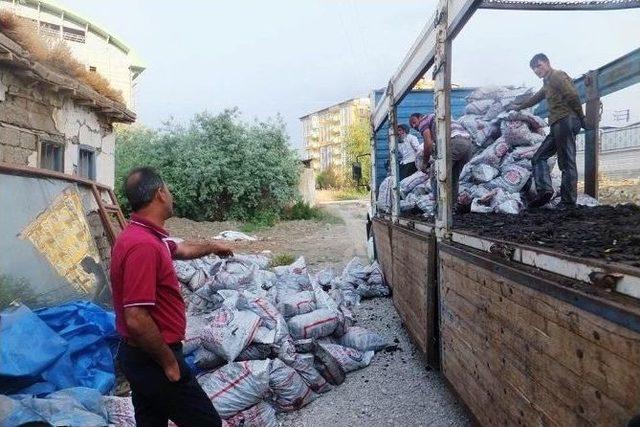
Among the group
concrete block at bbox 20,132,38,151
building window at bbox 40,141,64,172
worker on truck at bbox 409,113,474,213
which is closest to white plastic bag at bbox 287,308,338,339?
worker on truck at bbox 409,113,474,213

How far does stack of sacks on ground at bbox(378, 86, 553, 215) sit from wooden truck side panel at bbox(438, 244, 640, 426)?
2154 mm

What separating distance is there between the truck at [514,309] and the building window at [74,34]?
33.5 meters

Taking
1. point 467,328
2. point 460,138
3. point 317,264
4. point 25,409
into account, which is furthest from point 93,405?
point 317,264

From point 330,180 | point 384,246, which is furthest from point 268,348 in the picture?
point 330,180

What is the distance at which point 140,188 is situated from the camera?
221 cm

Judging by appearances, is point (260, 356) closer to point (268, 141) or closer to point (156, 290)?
point (156, 290)

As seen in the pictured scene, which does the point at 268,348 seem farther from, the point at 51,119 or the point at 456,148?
the point at 51,119

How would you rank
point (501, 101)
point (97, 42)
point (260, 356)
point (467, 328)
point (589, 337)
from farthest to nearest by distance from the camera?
point (97, 42) → point (501, 101) → point (260, 356) → point (467, 328) → point (589, 337)

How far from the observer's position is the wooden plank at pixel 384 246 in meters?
6.25

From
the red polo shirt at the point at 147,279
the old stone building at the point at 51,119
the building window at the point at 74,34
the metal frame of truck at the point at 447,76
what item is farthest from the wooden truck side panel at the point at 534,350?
the building window at the point at 74,34

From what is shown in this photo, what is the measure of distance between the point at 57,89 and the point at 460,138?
19.6 feet

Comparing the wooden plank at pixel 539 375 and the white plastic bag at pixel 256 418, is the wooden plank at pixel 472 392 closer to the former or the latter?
the wooden plank at pixel 539 375

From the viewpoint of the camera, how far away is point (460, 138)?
511 centimetres

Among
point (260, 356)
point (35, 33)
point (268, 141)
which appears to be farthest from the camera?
point (268, 141)
